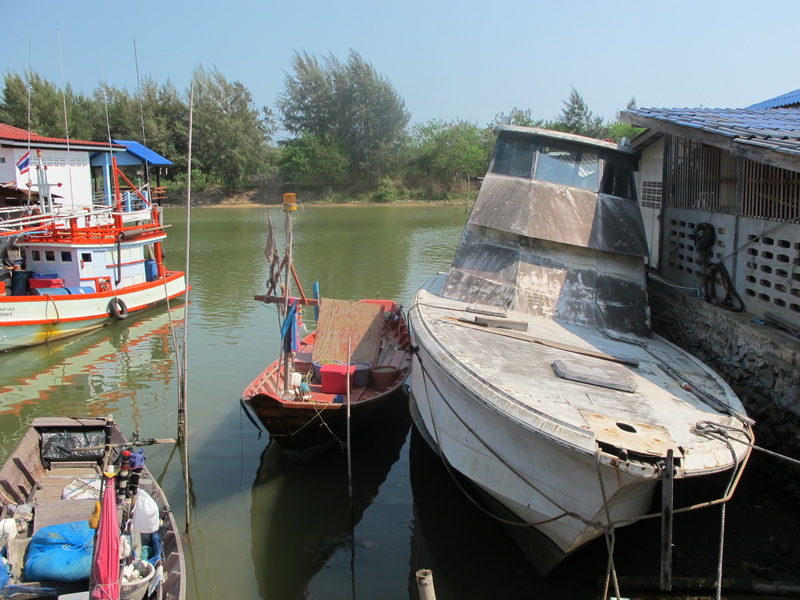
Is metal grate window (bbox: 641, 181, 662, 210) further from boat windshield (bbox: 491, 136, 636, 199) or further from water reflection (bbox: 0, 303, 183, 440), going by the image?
water reflection (bbox: 0, 303, 183, 440)

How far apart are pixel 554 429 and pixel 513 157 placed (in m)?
6.62

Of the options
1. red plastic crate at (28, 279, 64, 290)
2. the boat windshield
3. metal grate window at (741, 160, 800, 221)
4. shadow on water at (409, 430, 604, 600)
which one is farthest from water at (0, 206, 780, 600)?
the boat windshield

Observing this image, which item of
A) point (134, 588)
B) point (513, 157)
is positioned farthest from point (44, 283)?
point (134, 588)

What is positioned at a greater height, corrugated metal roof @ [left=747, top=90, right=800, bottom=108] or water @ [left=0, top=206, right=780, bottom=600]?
corrugated metal roof @ [left=747, top=90, right=800, bottom=108]

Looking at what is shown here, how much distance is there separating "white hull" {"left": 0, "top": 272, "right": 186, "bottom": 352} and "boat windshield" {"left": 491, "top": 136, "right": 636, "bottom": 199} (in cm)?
903

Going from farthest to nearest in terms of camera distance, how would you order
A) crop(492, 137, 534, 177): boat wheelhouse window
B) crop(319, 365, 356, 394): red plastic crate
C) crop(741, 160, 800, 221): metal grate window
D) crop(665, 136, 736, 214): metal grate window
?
crop(492, 137, 534, 177): boat wheelhouse window → crop(665, 136, 736, 214): metal grate window → crop(319, 365, 356, 394): red plastic crate → crop(741, 160, 800, 221): metal grate window

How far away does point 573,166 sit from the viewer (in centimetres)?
1063

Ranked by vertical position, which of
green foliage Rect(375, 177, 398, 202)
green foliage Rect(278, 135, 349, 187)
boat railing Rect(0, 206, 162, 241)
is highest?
green foliage Rect(278, 135, 349, 187)

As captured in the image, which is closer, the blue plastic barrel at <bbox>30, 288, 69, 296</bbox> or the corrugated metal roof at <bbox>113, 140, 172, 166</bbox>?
the blue plastic barrel at <bbox>30, 288, 69, 296</bbox>

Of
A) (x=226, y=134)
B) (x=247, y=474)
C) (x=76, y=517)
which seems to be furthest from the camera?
(x=226, y=134)

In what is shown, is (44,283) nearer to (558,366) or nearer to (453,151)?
(558,366)

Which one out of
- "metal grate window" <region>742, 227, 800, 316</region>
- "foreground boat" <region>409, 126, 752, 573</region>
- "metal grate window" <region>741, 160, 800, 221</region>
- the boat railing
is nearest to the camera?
"foreground boat" <region>409, 126, 752, 573</region>

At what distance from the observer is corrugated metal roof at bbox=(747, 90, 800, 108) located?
15374mm

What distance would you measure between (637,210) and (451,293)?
11.8 ft
